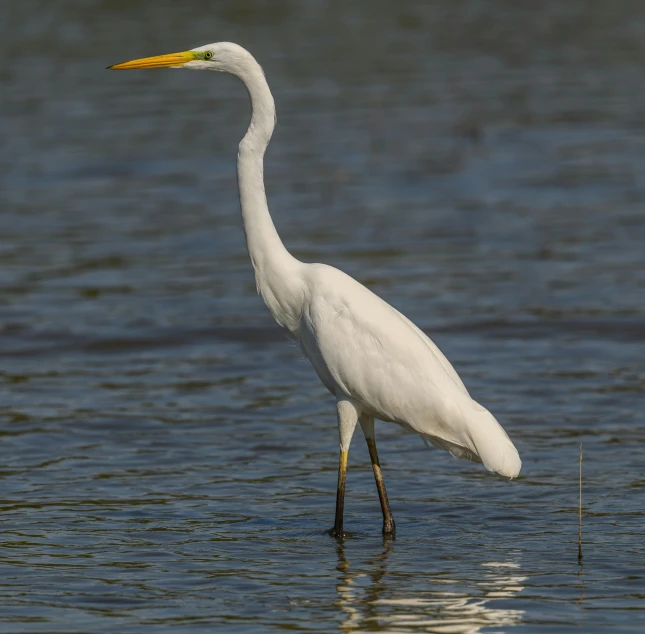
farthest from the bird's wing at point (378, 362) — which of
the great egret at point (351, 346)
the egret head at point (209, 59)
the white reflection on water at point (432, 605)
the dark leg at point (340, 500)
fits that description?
the egret head at point (209, 59)

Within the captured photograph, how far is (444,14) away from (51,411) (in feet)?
59.8

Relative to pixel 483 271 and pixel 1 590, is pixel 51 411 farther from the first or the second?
pixel 483 271

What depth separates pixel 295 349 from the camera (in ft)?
Answer: 38.9

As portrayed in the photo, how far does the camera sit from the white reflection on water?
6520 millimetres

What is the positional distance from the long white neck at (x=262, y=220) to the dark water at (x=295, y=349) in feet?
4.00

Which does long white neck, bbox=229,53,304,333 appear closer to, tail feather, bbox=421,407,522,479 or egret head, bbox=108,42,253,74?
egret head, bbox=108,42,253,74

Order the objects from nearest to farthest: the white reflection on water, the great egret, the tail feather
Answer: the white reflection on water, the tail feather, the great egret

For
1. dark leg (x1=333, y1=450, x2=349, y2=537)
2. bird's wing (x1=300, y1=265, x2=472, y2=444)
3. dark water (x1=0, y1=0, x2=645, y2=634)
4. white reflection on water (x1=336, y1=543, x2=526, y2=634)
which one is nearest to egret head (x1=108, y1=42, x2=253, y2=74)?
bird's wing (x1=300, y1=265, x2=472, y2=444)

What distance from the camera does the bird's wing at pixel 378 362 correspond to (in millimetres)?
7801

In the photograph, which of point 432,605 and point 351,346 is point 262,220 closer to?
point 351,346

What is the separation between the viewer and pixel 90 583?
7074 mm

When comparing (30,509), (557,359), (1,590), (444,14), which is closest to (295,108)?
(444,14)

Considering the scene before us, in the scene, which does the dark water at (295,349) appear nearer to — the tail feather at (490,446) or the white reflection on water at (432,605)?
the white reflection on water at (432,605)

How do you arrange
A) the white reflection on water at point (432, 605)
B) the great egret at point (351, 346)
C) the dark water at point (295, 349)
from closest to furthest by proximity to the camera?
the white reflection on water at point (432, 605) < the dark water at point (295, 349) < the great egret at point (351, 346)
